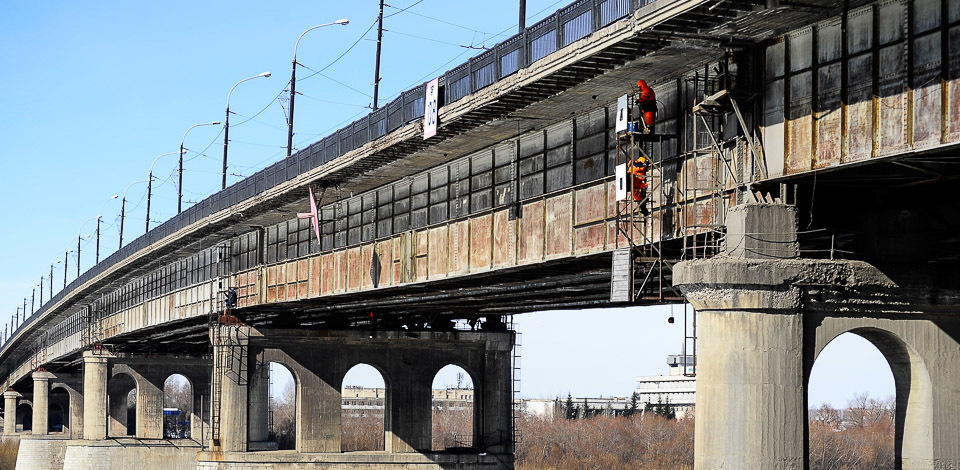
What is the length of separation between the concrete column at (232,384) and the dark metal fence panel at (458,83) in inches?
1146

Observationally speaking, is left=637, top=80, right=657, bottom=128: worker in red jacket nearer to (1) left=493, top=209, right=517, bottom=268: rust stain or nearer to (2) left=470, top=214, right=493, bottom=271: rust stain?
(1) left=493, top=209, right=517, bottom=268: rust stain

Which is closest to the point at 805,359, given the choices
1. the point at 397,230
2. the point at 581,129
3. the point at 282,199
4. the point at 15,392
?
the point at 581,129

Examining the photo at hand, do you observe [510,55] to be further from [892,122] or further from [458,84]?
[892,122]

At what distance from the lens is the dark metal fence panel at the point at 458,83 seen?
3091 cm

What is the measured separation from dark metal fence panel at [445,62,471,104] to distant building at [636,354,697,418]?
346 feet

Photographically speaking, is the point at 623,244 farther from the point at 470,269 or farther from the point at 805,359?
the point at 470,269

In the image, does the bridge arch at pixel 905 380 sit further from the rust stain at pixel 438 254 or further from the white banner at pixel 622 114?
the rust stain at pixel 438 254

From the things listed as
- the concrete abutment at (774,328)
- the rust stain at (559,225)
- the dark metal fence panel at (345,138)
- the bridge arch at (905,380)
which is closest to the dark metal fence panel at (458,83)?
the rust stain at (559,225)

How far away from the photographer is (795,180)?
72.6 ft

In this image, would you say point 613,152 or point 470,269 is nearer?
point 613,152

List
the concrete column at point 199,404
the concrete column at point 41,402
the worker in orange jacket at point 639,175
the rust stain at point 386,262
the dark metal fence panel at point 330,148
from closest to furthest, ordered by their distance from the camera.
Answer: the worker in orange jacket at point 639,175
the dark metal fence panel at point 330,148
the rust stain at point 386,262
the concrete column at point 199,404
the concrete column at point 41,402

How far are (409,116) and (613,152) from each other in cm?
809

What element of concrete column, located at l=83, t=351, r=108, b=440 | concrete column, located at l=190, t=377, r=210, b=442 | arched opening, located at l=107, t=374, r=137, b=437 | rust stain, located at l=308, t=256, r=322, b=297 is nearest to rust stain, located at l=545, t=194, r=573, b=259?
rust stain, located at l=308, t=256, r=322, b=297

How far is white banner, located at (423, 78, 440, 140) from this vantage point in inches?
1276
